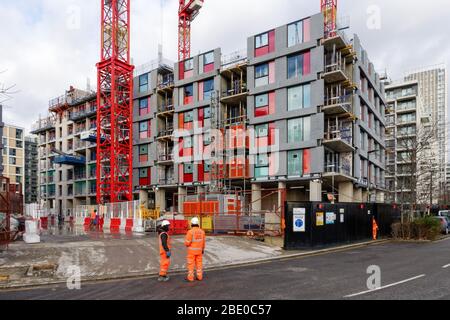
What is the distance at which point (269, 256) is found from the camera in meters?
15.3

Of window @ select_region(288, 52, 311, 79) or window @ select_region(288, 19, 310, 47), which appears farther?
window @ select_region(288, 19, 310, 47)

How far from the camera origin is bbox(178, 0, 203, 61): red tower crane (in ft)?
190

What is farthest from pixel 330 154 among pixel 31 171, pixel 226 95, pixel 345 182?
pixel 31 171

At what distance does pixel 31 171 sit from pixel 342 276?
12476cm

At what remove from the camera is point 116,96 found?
4922 centimetres

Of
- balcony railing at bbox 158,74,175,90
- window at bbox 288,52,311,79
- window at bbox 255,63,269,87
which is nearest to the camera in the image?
window at bbox 288,52,311,79

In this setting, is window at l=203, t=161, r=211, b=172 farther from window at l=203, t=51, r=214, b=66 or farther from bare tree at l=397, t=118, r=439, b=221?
bare tree at l=397, t=118, r=439, b=221

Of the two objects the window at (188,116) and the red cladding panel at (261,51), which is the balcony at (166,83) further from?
the red cladding panel at (261,51)

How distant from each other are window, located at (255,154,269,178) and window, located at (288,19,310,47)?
1126cm

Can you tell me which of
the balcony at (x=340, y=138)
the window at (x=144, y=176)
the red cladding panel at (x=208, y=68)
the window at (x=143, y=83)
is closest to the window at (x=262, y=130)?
the balcony at (x=340, y=138)

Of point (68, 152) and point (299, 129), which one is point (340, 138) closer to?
point (299, 129)

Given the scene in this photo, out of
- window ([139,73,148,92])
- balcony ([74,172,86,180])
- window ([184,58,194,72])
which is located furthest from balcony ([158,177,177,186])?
balcony ([74,172,86,180])

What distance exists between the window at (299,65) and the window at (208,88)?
10.2 m
